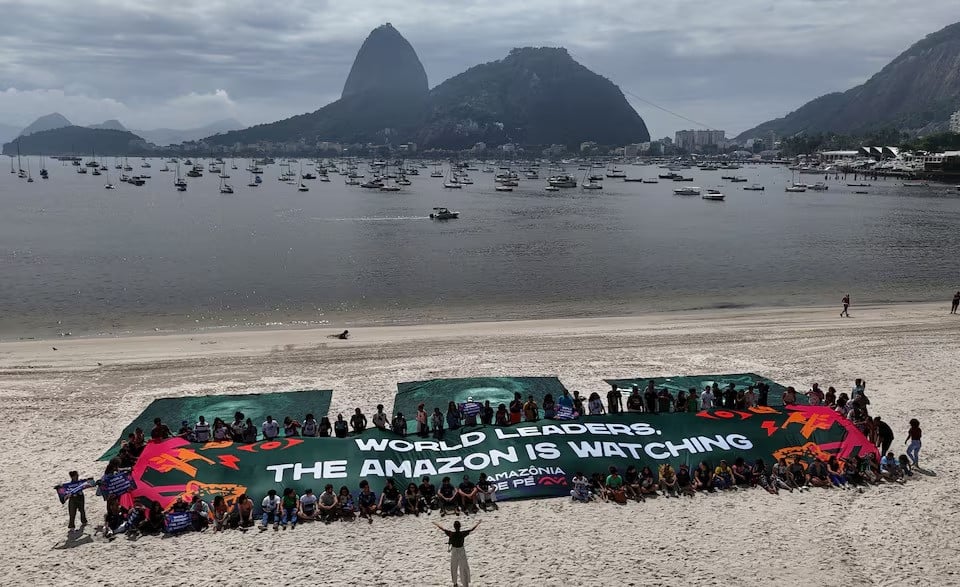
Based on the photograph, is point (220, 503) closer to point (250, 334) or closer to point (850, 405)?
point (850, 405)

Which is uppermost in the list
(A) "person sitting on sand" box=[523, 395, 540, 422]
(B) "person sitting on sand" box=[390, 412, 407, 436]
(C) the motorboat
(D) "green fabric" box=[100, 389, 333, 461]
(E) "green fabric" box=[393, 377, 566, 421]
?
(C) the motorboat

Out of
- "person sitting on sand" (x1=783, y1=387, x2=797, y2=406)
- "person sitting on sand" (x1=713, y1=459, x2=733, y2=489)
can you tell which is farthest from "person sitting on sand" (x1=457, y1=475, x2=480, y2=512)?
"person sitting on sand" (x1=783, y1=387, x2=797, y2=406)

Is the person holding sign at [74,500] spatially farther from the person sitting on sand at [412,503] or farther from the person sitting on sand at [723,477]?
the person sitting on sand at [723,477]

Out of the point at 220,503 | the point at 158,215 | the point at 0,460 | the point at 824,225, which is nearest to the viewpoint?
the point at 220,503

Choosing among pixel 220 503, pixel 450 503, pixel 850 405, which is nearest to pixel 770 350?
pixel 850 405

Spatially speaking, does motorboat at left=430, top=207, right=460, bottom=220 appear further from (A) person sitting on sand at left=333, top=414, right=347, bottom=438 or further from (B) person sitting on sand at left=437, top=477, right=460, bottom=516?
(B) person sitting on sand at left=437, top=477, right=460, bottom=516

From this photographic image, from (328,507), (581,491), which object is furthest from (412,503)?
(581,491)
